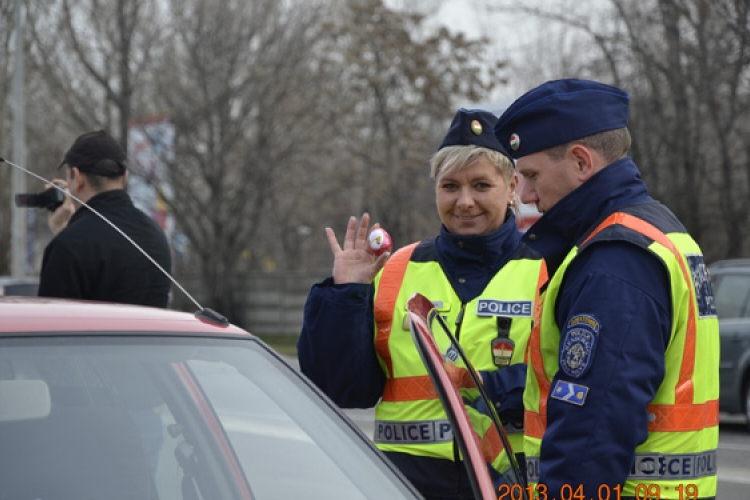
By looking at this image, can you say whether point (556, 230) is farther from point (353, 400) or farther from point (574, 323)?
point (353, 400)

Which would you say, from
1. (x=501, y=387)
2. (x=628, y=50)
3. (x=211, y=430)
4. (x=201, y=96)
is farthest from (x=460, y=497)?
(x=201, y=96)

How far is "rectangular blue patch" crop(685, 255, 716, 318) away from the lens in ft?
8.23

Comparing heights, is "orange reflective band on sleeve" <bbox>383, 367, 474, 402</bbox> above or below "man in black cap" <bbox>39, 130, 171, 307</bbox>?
below

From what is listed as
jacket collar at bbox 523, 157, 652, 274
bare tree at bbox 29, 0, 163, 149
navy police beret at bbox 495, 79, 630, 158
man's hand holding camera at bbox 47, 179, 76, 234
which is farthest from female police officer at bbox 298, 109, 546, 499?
bare tree at bbox 29, 0, 163, 149

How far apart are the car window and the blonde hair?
8103 mm

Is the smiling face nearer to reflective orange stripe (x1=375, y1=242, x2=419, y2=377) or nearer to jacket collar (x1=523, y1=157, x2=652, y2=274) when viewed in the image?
reflective orange stripe (x1=375, y1=242, x2=419, y2=377)

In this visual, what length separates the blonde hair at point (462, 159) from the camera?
3338 mm

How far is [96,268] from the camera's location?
4551 millimetres

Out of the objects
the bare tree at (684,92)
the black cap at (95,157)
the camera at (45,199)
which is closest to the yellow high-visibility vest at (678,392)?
the black cap at (95,157)

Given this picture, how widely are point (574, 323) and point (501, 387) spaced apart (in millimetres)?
657

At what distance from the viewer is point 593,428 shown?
2.32 metres

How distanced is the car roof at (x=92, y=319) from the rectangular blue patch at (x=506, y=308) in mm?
738

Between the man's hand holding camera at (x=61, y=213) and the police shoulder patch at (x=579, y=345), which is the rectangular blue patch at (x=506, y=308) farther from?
the man's hand holding camera at (x=61, y=213)

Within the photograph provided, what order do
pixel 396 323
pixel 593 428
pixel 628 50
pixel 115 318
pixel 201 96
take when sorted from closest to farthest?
pixel 593 428
pixel 115 318
pixel 396 323
pixel 628 50
pixel 201 96
